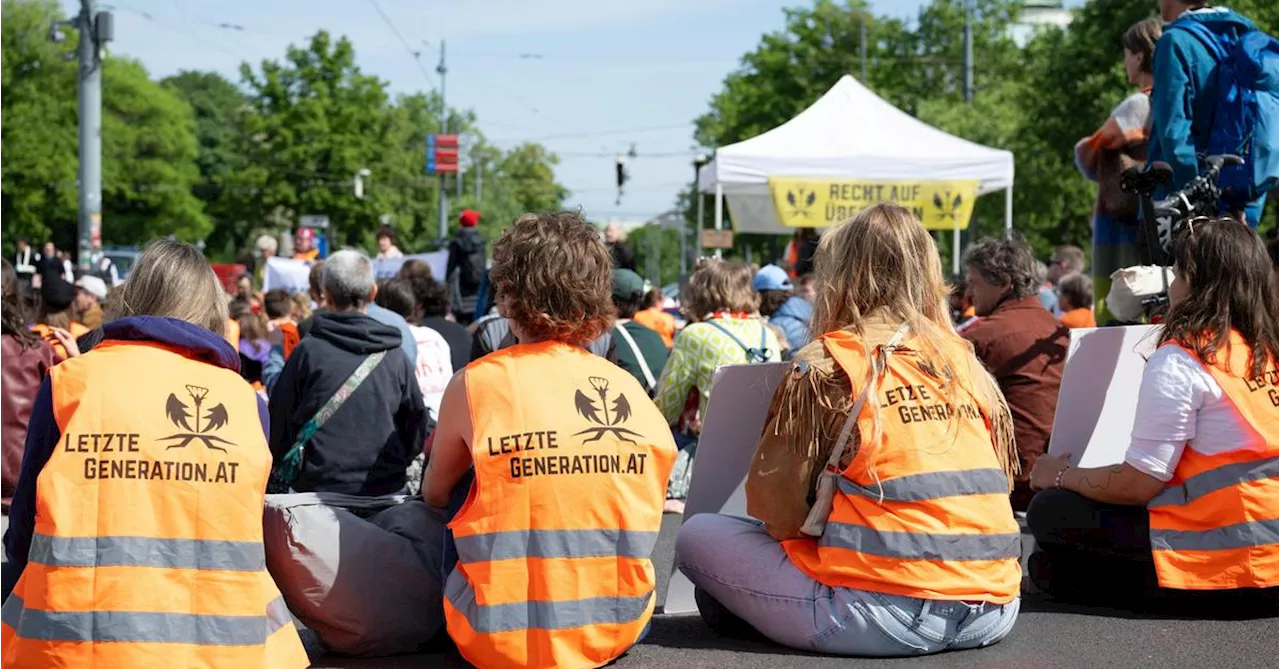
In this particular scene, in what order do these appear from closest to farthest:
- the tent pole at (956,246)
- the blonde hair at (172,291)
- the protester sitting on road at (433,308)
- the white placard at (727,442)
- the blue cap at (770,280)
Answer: the blonde hair at (172,291), the white placard at (727,442), the protester sitting on road at (433,308), the blue cap at (770,280), the tent pole at (956,246)

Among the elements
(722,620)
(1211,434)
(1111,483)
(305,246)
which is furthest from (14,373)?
(305,246)

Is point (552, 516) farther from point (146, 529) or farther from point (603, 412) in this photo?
point (146, 529)

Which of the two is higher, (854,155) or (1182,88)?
(854,155)

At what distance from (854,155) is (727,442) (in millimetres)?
11157

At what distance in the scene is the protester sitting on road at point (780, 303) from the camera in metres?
10.7

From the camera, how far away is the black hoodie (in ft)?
19.5

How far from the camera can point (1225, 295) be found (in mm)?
4949

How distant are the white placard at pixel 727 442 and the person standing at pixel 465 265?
400 inches

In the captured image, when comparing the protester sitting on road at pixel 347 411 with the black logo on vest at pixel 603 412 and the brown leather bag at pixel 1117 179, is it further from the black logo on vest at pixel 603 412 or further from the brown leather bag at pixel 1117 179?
the brown leather bag at pixel 1117 179

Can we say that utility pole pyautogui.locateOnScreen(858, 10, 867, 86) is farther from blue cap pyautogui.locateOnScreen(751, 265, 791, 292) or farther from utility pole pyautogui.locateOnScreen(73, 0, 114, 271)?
blue cap pyautogui.locateOnScreen(751, 265, 791, 292)

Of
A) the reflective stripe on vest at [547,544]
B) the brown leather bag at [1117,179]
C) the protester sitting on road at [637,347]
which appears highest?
the brown leather bag at [1117,179]

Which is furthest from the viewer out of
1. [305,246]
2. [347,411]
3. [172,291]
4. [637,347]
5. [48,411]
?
[305,246]

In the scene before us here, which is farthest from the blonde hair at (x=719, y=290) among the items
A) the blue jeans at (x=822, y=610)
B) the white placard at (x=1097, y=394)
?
the blue jeans at (x=822, y=610)

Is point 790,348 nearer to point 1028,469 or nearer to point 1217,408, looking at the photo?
point 1028,469
